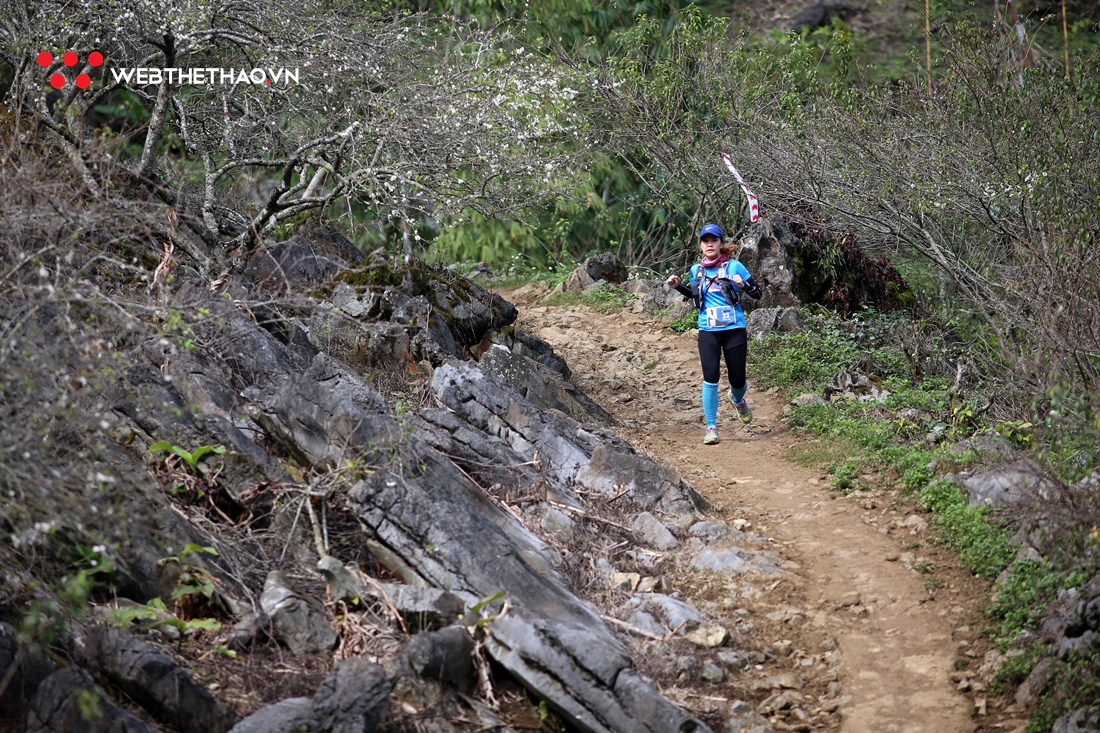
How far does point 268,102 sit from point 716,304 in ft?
17.4

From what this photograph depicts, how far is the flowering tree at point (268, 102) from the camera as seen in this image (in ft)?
27.9

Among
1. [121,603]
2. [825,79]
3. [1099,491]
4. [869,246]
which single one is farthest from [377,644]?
[825,79]

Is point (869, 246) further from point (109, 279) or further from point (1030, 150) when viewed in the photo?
point (109, 279)

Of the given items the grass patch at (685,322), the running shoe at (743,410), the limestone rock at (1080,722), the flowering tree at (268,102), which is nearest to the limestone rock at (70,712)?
the limestone rock at (1080,722)

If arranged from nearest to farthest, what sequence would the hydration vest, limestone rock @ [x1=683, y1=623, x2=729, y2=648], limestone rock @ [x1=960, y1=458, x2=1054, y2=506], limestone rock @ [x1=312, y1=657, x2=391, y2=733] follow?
1. limestone rock @ [x1=312, y1=657, x2=391, y2=733]
2. limestone rock @ [x1=683, y1=623, x2=729, y2=648]
3. limestone rock @ [x1=960, y1=458, x2=1054, y2=506]
4. the hydration vest

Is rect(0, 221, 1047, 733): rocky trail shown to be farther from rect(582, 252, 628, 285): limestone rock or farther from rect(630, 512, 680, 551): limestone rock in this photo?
rect(582, 252, 628, 285): limestone rock

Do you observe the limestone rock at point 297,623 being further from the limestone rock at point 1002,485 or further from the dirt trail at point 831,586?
the limestone rock at point 1002,485

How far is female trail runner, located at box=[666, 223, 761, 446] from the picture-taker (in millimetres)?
8117

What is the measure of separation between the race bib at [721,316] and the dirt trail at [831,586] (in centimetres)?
115

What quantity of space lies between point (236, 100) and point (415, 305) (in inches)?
118

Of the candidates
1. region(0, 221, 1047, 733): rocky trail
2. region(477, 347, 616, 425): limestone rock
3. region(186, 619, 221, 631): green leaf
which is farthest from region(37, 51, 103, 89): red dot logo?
region(186, 619, 221, 631): green leaf

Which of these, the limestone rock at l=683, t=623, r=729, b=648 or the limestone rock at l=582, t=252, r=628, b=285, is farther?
the limestone rock at l=582, t=252, r=628, b=285

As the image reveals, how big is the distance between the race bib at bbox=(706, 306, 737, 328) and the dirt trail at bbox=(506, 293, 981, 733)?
3.77 ft

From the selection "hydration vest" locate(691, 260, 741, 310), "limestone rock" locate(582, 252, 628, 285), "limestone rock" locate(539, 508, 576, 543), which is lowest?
"limestone rock" locate(582, 252, 628, 285)
